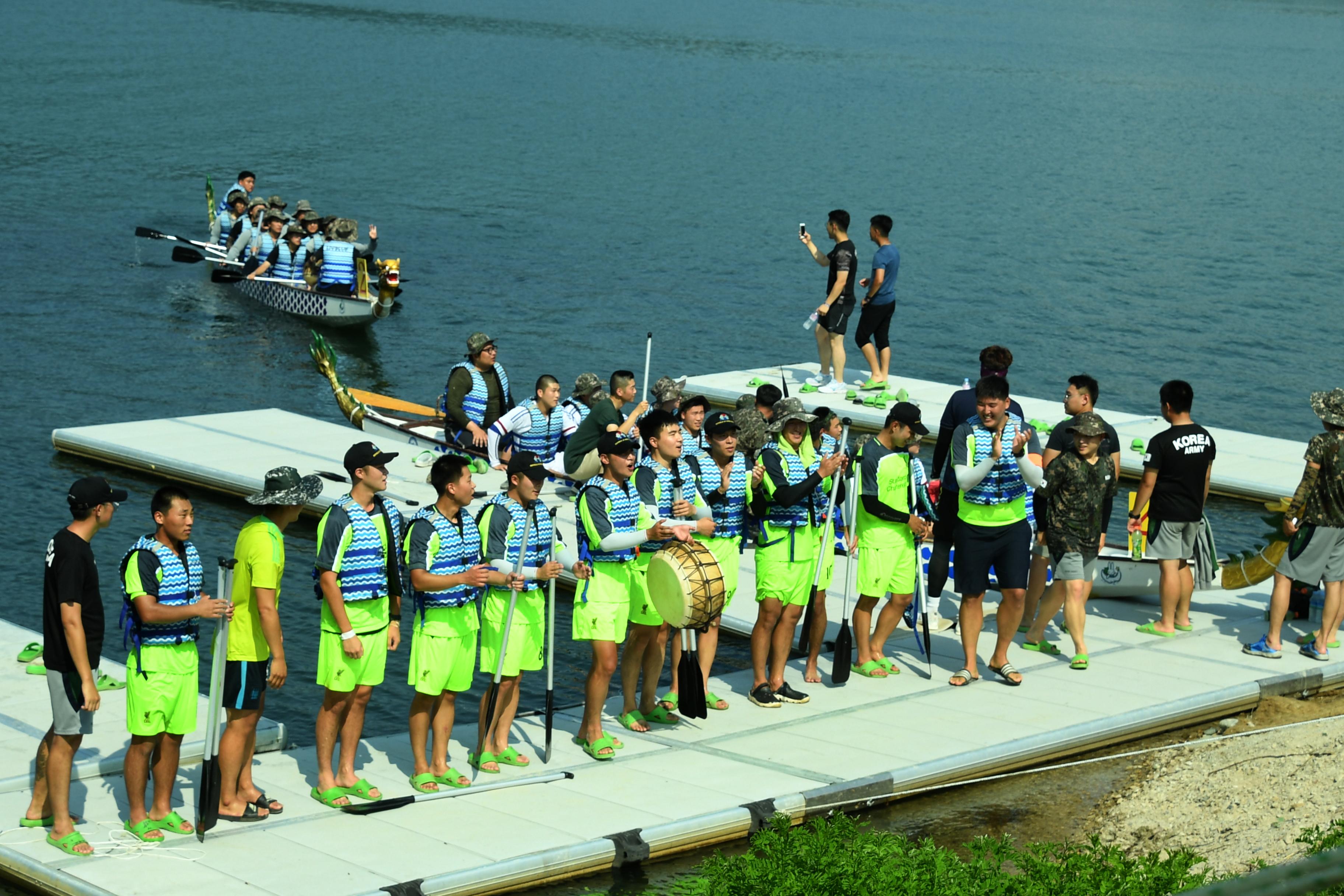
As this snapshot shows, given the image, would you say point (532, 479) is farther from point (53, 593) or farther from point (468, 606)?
point (53, 593)

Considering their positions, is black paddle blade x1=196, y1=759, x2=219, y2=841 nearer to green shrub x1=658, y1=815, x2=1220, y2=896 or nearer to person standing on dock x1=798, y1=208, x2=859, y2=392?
green shrub x1=658, y1=815, x2=1220, y2=896

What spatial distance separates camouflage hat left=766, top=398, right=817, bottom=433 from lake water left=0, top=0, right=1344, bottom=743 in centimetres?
261

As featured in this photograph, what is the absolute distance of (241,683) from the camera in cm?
848

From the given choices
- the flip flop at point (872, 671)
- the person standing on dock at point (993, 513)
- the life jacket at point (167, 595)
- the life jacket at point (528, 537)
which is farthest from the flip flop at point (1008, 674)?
the life jacket at point (167, 595)

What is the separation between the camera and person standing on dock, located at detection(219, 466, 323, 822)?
833 centimetres

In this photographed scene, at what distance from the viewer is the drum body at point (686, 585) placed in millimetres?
9594

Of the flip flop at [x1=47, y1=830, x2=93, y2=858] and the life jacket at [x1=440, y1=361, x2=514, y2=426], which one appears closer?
the flip flop at [x1=47, y1=830, x2=93, y2=858]

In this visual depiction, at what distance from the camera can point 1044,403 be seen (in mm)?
22000

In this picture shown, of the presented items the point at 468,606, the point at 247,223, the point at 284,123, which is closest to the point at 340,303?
the point at 247,223

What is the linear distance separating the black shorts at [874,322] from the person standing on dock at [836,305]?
0.21m

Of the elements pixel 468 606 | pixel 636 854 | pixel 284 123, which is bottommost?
pixel 636 854

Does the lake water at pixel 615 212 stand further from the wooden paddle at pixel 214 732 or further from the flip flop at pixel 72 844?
the flip flop at pixel 72 844

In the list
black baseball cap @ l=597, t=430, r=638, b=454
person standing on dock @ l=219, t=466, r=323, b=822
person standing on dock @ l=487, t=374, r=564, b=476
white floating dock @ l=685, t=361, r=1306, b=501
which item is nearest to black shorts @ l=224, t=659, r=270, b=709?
person standing on dock @ l=219, t=466, r=323, b=822

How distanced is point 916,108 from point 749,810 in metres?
58.9
